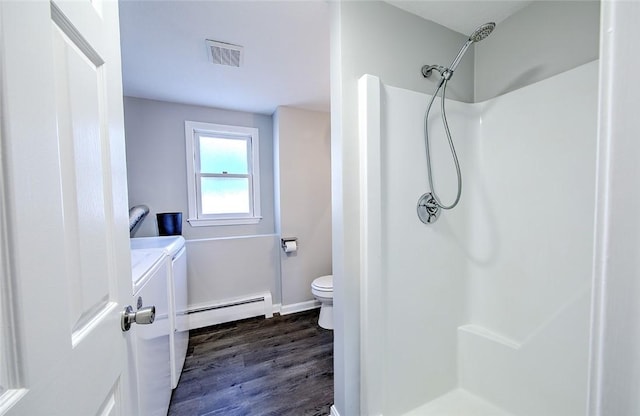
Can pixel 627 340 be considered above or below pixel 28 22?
below

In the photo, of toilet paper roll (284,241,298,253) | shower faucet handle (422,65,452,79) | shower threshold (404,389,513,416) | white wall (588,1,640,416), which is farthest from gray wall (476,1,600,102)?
toilet paper roll (284,241,298,253)

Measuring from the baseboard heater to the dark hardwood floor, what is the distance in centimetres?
7

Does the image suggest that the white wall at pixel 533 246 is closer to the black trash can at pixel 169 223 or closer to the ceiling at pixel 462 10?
the ceiling at pixel 462 10

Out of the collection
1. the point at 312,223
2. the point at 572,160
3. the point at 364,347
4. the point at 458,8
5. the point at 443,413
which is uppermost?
the point at 458,8

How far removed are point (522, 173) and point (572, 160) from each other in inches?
7.6

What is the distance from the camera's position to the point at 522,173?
1.26 m

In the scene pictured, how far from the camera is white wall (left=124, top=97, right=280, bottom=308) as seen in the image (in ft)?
7.38

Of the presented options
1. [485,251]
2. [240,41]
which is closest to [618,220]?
[485,251]

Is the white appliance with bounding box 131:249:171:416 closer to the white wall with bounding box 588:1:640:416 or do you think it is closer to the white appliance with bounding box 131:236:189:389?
the white appliance with bounding box 131:236:189:389

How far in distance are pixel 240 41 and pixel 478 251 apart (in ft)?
6.61

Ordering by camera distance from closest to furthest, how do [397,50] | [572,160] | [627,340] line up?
1. [627,340]
2. [572,160]
3. [397,50]

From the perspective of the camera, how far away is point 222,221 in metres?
2.56

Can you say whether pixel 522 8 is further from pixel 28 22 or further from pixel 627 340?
pixel 28 22

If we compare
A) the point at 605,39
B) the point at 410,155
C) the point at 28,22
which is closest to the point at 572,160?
the point at 410,155
